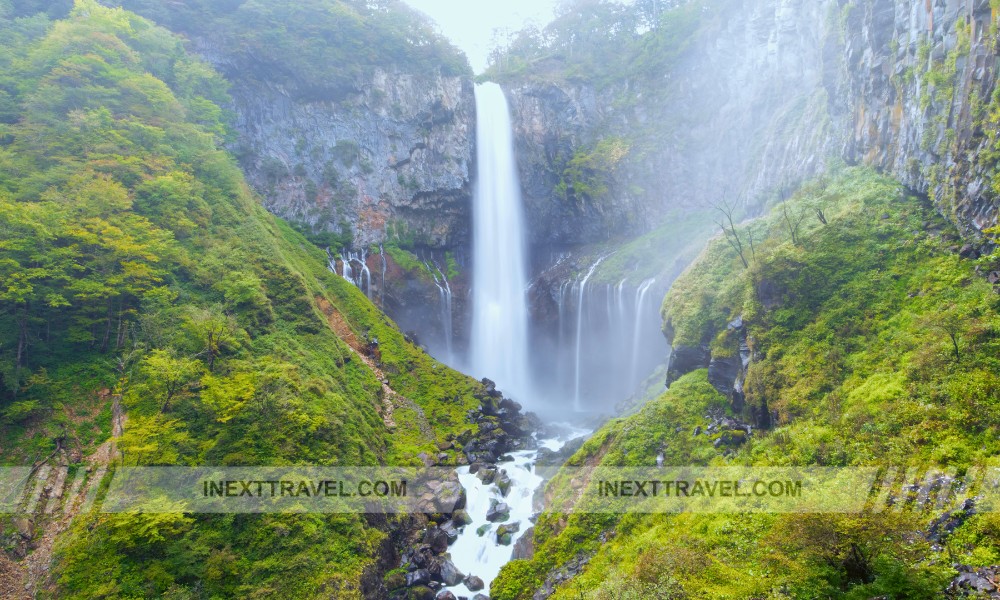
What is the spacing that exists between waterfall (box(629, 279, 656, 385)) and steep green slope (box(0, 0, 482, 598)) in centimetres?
1162

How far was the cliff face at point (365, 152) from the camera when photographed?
3400cm

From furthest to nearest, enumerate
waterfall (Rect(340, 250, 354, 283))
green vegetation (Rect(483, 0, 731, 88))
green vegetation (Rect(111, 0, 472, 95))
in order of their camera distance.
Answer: green vegetation (Rect(483, 0, 731, 88)) < green vegetation (Rect(111, 0, 472, 95)) < waterfall (Rect(340, 250, 354, 283))

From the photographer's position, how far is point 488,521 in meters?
16.1

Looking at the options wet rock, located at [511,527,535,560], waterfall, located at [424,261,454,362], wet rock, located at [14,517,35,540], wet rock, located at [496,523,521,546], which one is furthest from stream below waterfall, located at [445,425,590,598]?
waterfall, located at [424,261,454,362]

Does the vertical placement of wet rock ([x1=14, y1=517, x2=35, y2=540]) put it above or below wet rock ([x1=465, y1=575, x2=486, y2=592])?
above

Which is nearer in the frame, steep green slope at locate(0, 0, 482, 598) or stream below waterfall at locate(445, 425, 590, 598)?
steep green slope at locate(0, 0, 482, 598)

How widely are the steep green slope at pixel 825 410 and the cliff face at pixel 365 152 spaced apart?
2420cm

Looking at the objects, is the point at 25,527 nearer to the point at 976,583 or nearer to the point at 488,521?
the point at 488,521

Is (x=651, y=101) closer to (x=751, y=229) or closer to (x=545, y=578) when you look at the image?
(x=751, y=229)

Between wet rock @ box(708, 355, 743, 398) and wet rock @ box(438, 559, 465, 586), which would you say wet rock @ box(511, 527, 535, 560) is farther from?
wet rock @ box(708, 355, 743, 398)

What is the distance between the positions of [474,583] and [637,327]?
1998cm

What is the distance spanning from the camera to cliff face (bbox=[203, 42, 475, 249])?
34.0m

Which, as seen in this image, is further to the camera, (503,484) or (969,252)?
(503,484)

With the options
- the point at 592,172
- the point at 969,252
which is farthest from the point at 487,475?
the point at 592,172
